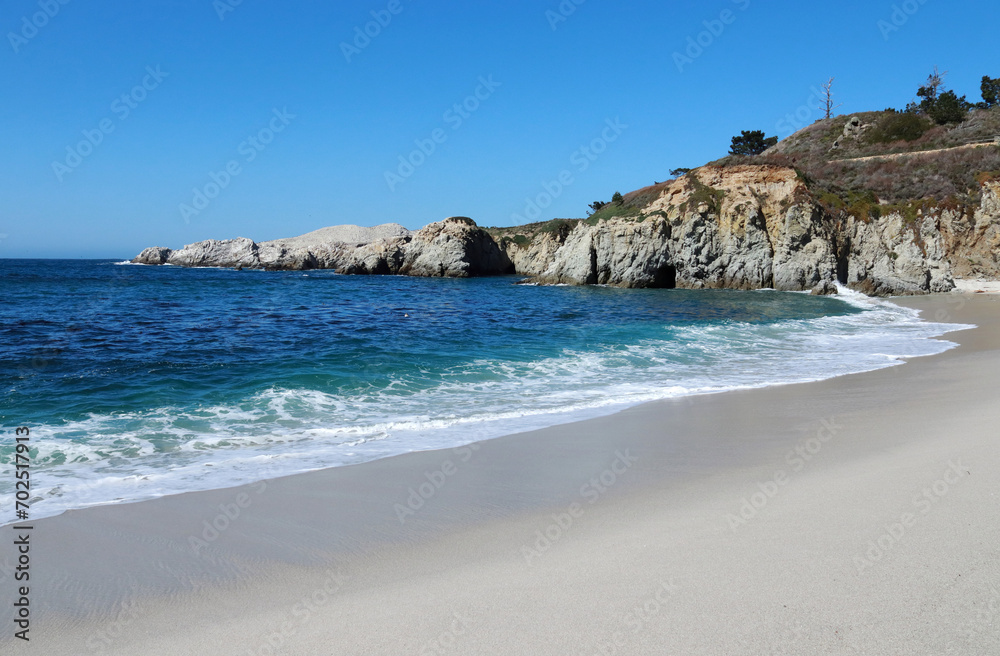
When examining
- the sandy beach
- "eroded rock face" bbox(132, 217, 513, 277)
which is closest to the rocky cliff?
"eroded rock face" bbox(132, 217, 513, 277)

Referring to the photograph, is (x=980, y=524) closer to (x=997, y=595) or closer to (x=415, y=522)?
(x=997, y=595)

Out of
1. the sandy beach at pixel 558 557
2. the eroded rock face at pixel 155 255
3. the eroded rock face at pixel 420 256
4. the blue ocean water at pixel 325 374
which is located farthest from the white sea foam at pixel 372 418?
the eroded rock face at pixel 155 255

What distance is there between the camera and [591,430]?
7477 millimetres

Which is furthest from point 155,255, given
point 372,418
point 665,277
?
point 372,418

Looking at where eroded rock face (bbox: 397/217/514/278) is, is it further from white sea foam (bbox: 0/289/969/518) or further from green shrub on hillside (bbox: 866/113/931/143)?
white sea foam (bbox: 0/289/969/518)

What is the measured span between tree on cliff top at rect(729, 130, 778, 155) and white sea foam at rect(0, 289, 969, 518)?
61.1 meters

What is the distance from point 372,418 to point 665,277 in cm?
3479

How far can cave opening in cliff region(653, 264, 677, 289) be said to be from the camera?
130ft

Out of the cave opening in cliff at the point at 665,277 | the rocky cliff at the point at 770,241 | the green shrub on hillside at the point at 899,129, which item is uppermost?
the green shrub on hillside at the point at 899,129

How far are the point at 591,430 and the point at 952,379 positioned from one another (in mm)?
7090

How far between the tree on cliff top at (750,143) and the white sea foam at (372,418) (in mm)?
61086

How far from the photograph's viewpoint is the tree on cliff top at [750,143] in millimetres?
69000

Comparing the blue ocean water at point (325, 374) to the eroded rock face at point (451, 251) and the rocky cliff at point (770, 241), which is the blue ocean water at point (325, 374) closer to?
the rocky cliff at point (770, 241)

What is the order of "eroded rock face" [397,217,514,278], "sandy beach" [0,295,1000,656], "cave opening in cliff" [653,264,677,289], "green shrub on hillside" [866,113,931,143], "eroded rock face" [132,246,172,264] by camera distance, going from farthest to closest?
"eroded rock face" [132,246,172,264], "green shrub on hillside" [866,113,931,143], "eroded rock face" [397,217,514,278], "cave opening in cliff" [653,264,677,289], "sandy beach" [0,295,1000,656]
